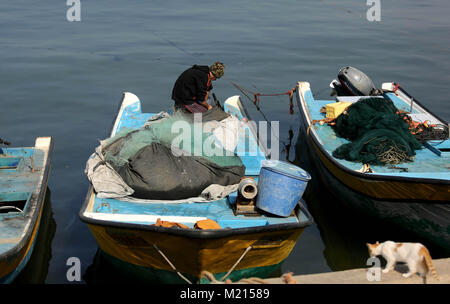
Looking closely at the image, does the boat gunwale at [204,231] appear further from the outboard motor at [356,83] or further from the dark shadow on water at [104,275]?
the outboard motor at [356,83]

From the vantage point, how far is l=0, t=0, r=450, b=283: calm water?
9.24 metres

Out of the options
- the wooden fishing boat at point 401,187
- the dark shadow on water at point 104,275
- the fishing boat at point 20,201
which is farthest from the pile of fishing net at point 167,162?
the wooden fishing boat at point 401,187

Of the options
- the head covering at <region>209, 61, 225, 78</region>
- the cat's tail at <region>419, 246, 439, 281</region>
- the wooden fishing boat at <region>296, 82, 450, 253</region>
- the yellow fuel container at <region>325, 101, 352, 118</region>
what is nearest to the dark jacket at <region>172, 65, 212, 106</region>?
the head covering at <region>209, 61, 225, 78</region>

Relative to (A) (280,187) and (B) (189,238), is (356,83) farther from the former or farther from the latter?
(B) (189,238)

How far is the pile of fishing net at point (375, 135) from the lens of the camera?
9062mm

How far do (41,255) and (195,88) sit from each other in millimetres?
4112

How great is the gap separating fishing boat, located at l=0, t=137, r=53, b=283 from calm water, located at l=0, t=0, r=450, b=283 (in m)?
0.82

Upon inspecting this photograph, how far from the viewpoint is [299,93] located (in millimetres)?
13141

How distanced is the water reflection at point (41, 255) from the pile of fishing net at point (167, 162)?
62.8 inches

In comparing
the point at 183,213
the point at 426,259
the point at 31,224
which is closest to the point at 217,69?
the point at 183,213

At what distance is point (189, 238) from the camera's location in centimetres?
620

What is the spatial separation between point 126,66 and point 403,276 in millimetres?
15105
